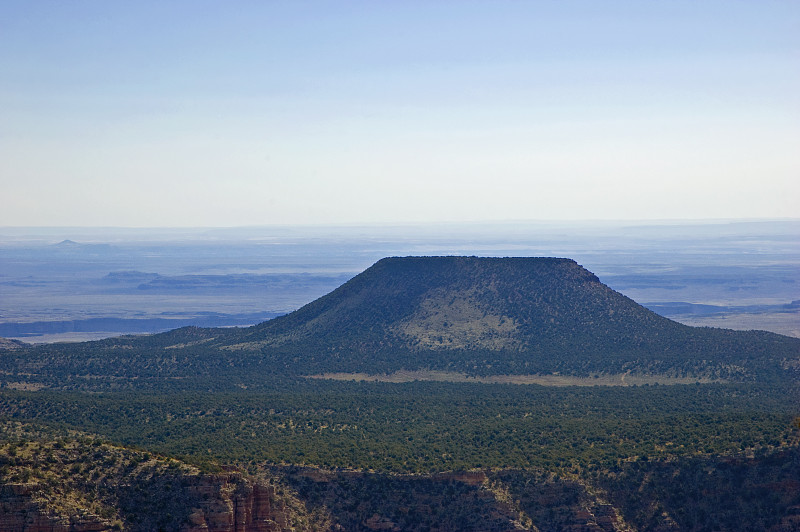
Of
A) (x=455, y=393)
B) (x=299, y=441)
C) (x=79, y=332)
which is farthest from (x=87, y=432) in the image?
(x=79, y=332)

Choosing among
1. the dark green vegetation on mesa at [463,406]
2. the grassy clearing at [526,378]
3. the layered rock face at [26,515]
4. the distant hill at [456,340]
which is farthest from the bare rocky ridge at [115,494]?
the distant hill at [456,340]

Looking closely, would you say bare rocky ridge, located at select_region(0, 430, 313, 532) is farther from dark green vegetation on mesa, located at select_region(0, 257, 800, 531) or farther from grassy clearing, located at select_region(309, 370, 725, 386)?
grassy clearing, located at select_region(309, 370, 725, 386)

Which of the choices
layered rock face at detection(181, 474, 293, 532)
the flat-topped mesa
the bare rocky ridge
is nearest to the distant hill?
the flat-topped mesa

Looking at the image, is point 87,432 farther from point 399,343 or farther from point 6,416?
point 399,343

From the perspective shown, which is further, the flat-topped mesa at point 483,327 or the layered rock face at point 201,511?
the flat-topped mesa at point 483,327

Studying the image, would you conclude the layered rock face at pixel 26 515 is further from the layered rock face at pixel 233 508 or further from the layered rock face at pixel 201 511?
the layered rock face at pixel 233 508

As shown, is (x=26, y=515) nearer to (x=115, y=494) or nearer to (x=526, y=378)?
(x=115, y=494)
